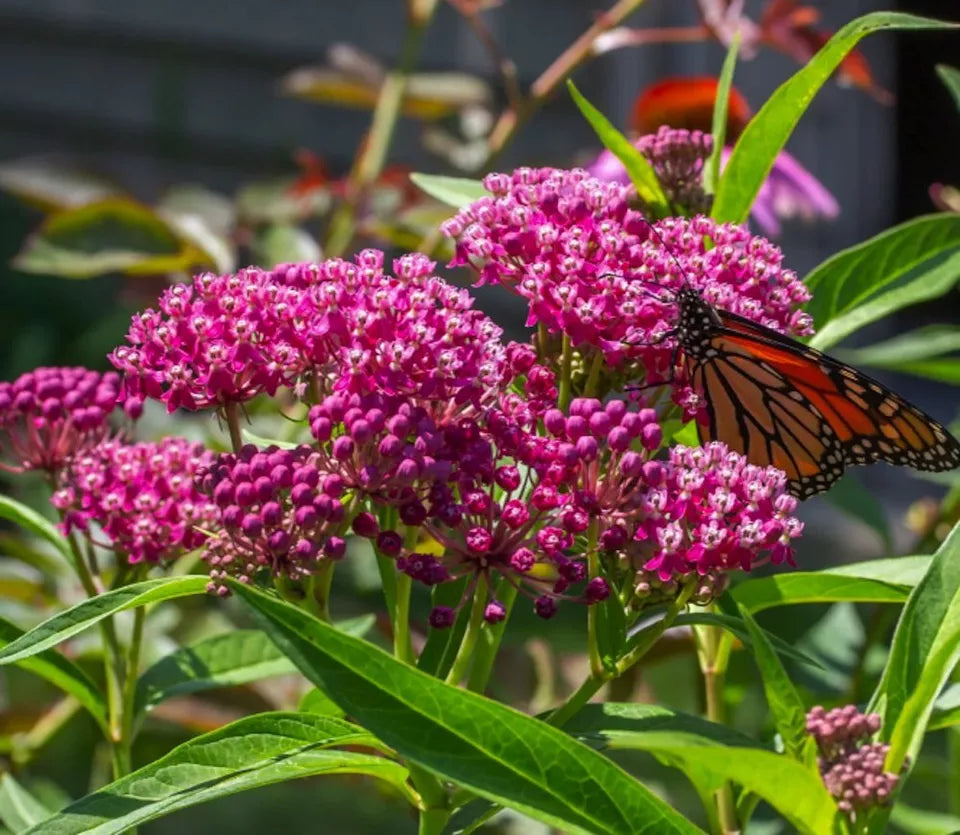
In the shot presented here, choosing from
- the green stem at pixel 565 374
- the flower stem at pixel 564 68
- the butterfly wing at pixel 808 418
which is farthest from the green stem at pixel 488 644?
the flower stem at pixel 564 68

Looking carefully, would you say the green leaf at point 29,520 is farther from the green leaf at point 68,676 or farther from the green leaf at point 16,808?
the green leaf at point 16,808

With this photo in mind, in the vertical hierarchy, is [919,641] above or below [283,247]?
below

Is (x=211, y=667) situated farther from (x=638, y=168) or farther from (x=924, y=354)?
(x=924, y=354)

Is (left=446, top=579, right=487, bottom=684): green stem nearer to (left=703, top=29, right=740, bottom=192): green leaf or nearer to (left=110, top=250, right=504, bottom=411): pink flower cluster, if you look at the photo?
(left=110, top=250, right=504, bottom=411): pink flower cluster

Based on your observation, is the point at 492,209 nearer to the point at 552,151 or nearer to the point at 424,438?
the point at 424,438

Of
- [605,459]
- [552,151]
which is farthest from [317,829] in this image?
[552,151]

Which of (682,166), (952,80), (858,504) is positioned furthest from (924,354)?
(682,166)
